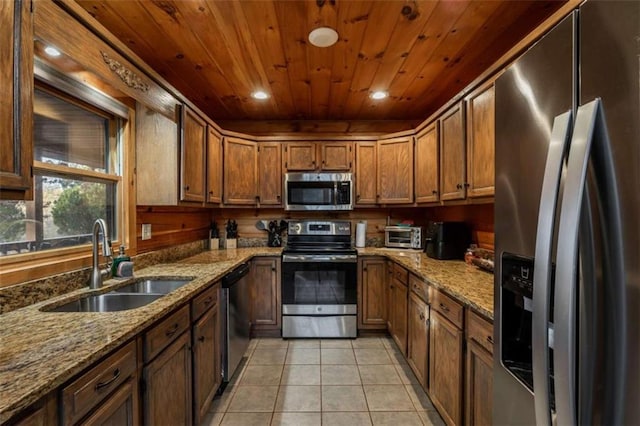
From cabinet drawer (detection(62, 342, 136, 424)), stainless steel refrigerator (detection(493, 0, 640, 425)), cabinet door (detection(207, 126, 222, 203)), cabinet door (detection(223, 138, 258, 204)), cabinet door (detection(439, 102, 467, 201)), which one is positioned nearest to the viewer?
stainless steel refrigerator (detection(493, 0, 640, 425))

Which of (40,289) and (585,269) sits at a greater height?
(585,269)

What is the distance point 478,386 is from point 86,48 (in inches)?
97.7

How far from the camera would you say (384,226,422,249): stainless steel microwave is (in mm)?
3361

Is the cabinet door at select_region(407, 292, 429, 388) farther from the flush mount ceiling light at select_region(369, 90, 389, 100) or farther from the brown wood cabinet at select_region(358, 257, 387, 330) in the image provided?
the flush mount ceiling light at select_region(369, 90, 389, 100)

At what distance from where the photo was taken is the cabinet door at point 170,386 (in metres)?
1.24

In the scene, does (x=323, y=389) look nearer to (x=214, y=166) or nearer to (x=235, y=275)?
(x=235, y=275)

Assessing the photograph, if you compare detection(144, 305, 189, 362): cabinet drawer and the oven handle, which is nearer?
detection(144, 305, 189, 362): cabinet drawer

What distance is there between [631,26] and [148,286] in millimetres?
2378

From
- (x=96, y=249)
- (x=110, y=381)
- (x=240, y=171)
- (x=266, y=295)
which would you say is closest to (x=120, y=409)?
(x=110, y=381)

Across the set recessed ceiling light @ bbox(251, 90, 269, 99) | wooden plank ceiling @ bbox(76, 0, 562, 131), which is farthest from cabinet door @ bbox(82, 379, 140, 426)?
recessed ceiling light @ bbox(251, 90, 269, 99)

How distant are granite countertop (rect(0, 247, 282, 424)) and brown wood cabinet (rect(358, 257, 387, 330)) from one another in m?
1.99

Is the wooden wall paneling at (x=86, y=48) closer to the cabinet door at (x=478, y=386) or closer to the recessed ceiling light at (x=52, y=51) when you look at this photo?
the recessed ceiling light at (x=52, y=51)

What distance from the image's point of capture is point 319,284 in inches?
123

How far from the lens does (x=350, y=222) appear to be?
371 centimetres
